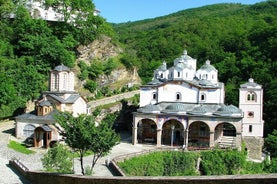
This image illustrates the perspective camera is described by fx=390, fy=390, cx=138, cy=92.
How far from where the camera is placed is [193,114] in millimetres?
30891

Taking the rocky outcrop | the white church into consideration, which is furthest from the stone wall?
the rocky outcrop

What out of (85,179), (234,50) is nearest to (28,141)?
(85,179)

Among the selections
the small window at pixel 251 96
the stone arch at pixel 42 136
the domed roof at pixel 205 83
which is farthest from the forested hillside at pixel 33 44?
the small window at pixel 251 96

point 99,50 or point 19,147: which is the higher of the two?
point 99,50

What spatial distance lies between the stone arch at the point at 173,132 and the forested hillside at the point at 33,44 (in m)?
12.9

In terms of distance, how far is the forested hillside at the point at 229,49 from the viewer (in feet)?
167

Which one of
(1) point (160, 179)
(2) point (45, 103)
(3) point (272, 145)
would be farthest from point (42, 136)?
(3) point (272, 145)

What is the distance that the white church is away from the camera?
101 feet

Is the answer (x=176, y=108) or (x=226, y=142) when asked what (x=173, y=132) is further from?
(x=226, y=142)

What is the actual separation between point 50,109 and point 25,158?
6382 millimetres

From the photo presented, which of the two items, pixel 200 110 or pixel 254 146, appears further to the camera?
pixel 254 146

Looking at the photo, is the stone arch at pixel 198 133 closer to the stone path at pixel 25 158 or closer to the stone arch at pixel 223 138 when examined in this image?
the stone arch at pixel 223 138

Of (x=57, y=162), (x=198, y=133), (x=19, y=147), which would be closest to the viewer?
(x=57, y=162)

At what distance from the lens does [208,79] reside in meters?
37.0
